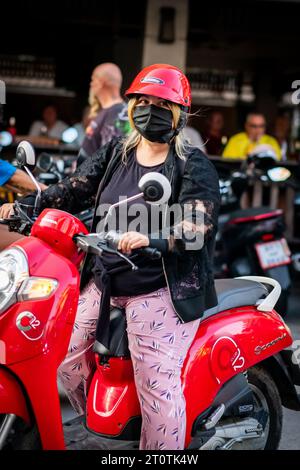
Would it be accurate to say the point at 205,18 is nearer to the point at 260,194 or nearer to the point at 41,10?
the point at 41,10

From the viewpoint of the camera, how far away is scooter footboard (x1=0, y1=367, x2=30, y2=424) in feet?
8.86

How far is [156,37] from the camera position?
11977mm

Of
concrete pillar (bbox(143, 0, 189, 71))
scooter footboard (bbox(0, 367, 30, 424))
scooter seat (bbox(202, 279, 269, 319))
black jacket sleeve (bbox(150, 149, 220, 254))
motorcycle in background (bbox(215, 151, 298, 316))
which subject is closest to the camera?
scooter footboard (bbox(0, 367, 30, 424))

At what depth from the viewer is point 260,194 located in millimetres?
8812

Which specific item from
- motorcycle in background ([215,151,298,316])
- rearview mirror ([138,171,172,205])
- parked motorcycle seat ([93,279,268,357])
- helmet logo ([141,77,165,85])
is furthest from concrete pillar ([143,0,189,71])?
rearview mirror ([138,171,172,205])

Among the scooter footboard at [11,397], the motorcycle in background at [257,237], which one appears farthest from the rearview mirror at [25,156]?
Answer: the motorcycle in background at [257,237]

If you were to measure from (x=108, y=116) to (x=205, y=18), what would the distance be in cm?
698

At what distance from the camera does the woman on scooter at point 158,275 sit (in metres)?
3.11

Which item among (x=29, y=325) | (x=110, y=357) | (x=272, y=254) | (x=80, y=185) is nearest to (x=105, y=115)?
(x=272, y=254)

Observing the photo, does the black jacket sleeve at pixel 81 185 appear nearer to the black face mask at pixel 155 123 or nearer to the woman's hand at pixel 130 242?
the black face mask at pixel 155 123

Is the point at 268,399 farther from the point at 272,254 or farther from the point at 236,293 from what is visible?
the point at 272,254

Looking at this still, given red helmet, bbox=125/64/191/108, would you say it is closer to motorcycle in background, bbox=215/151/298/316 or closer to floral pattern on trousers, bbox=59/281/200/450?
floral pattern on trousers, bbox=59/281/200/450

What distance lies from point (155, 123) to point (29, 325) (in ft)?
3.22
